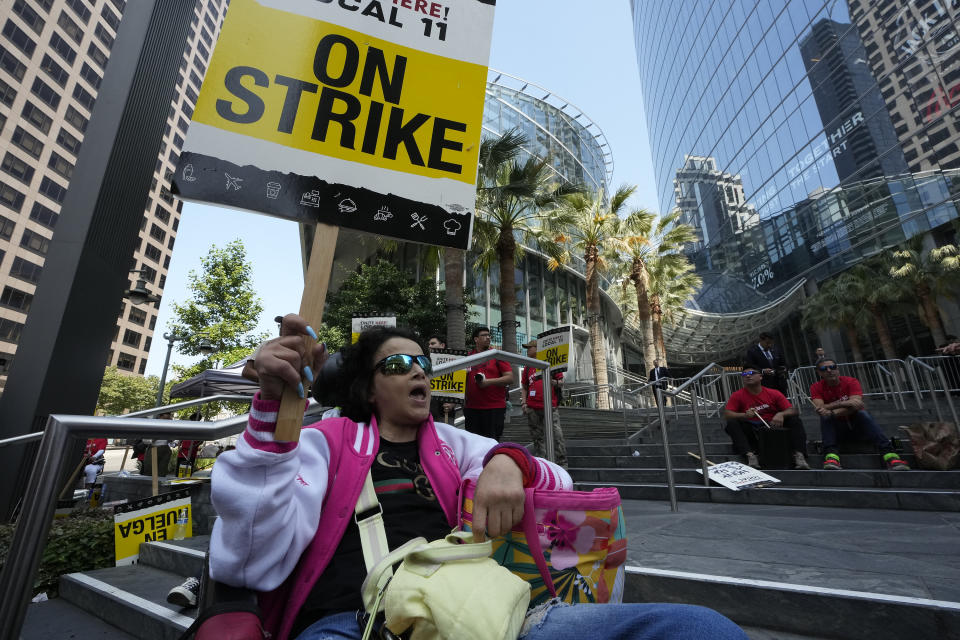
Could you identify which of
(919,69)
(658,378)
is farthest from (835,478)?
(919,69)

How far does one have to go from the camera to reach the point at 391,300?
59.2 feet

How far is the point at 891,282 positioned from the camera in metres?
22.7

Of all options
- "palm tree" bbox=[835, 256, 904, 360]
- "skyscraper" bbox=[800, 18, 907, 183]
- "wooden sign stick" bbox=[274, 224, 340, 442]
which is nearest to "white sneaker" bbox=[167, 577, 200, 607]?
"wooden sign stick" bbox=[274, 224, 340, 442]

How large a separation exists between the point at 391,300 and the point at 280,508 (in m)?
17.2

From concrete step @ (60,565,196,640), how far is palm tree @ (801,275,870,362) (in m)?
31.1

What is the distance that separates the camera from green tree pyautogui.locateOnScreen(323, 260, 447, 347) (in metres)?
17.7

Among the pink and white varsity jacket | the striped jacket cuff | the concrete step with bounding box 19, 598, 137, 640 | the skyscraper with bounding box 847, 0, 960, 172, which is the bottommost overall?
the concrete step with bounding box 19, 598, 137, 640

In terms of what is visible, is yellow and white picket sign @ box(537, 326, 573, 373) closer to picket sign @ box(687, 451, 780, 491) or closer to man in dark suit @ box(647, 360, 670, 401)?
man in dark suit @ box(647, 360, 670, 401)

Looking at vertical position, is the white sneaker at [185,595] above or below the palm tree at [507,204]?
below

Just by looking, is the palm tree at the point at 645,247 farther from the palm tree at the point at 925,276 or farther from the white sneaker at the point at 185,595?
the white sneaker at the point at 185,595

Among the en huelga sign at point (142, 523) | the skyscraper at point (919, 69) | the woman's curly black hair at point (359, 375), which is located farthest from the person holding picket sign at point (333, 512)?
the skyscraper at point (919, 69)

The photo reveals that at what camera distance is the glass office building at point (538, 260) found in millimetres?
23359

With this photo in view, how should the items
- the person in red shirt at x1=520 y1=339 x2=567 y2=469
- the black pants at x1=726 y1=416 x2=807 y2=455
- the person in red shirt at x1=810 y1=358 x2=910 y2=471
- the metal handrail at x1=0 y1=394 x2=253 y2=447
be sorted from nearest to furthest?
the metal handrail at x1=0 y1=394 x2=253 y2=447 < the person in red shirt at x1=810 y1=358 x2=910 y2=471 < the black pants at x1=726 y1=416 x2=807 y2=455 < the person in red shirt at x1=520 y1=339 x2=567 y2=469

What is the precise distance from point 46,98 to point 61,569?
58.0 meters
